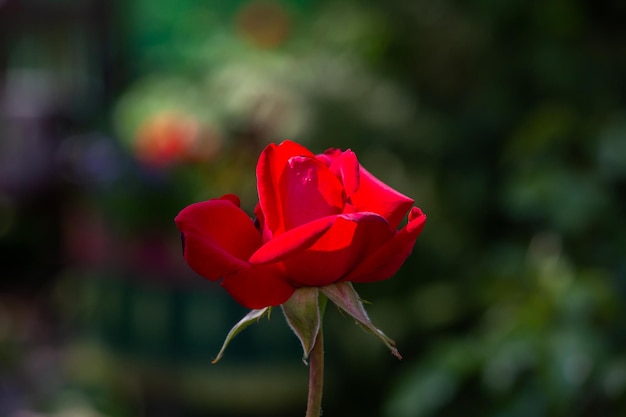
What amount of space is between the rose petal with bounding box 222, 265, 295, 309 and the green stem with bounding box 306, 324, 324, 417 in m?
0.04

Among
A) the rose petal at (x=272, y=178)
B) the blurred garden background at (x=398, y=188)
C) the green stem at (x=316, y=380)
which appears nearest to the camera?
the green stem at (x=316, y=380)

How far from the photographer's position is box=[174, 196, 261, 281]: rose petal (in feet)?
1.79

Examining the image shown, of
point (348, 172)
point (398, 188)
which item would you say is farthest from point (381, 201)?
point (398, 188)

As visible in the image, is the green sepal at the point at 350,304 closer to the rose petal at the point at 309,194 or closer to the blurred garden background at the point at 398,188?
the rose petal at the point at 309,194

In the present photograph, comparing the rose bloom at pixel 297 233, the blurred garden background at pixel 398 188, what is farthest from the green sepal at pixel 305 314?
the blurred garden background at pixel 398 188

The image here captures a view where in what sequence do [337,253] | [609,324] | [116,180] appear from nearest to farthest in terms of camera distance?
[337,253], [609,324], [116,180]

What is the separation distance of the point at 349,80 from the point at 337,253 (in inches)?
93.5

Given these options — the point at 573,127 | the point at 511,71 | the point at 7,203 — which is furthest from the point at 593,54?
the point at 7,203

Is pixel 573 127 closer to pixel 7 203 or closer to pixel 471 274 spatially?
pixel 471 274

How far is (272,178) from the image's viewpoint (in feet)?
1.98

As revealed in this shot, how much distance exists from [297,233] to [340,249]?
0.05m

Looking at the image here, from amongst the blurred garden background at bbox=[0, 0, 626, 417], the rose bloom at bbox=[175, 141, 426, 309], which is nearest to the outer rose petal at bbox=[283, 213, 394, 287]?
the rose bloom at bbox=[175, 141, 426, 309]

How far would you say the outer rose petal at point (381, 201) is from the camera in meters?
0.60

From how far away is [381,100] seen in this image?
2.79 metres
